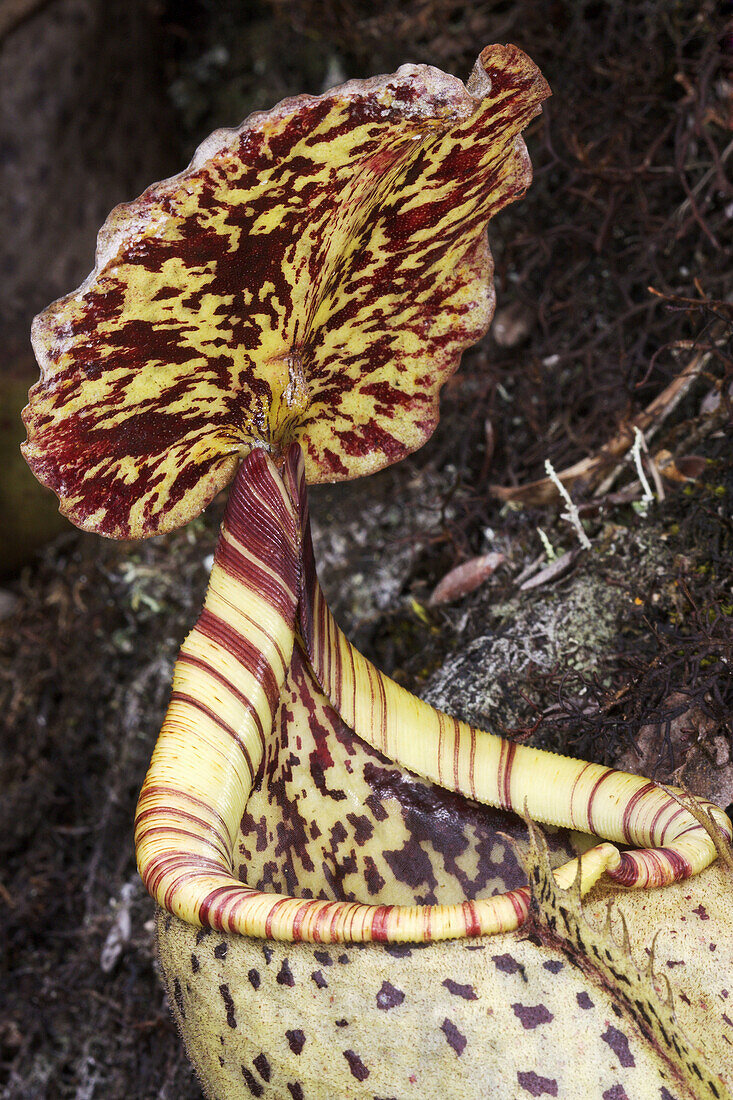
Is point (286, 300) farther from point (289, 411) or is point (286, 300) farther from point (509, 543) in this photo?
point (509, 543)

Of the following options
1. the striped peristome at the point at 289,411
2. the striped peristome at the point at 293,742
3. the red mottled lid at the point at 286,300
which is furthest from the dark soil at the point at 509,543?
the red mottled lid at the point at 286,300

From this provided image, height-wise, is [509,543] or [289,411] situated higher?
[289,411]

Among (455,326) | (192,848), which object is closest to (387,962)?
(192,848)

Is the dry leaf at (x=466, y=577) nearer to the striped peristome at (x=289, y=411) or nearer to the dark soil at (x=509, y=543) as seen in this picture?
the dark soil at (x=509, y=543)

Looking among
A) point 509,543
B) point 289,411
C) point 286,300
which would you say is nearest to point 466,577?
point 509,543

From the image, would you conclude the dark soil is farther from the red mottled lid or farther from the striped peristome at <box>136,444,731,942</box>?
the red mottled lid
